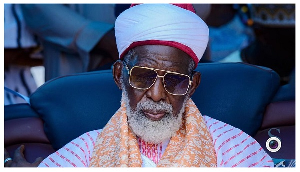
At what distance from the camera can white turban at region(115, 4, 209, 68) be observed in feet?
10.9

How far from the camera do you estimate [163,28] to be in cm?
333

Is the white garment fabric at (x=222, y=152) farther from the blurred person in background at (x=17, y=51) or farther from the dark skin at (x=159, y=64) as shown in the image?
the blurred person in background at (x=17, y=51)

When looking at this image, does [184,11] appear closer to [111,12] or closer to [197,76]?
[197,76]

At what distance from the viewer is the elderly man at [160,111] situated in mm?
3342

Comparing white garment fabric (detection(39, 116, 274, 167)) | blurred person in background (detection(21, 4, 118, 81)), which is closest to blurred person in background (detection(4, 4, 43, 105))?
blurred person in background (detection(21, 4, 118, 81))

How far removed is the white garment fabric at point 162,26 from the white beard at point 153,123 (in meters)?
0.26

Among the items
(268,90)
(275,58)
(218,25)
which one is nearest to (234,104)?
(268,90)

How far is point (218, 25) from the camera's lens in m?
6.39

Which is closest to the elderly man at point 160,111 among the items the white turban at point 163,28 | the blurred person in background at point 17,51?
the white turban at point 163,28

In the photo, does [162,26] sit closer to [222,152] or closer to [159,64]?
[159,64]

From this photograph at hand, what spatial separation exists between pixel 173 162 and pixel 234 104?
2.24 ft

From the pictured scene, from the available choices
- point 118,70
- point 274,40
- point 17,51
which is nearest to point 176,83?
point 118,70

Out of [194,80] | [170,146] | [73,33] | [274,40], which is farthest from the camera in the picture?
[274,40]

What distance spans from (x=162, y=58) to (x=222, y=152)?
1.69ft
